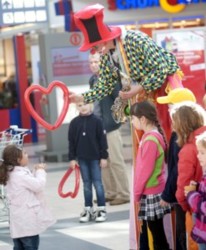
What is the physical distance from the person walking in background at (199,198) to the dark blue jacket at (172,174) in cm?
38

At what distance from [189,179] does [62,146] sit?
33.0ft

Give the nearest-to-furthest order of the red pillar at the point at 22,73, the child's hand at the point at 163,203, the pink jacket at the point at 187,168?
the pink jacket at the point at 187,168
the child's hand at the point at 163,203
the red pillar at the point at 22,73

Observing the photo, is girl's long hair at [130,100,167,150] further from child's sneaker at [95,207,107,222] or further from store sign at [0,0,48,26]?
store sign at [0,0,48,26]

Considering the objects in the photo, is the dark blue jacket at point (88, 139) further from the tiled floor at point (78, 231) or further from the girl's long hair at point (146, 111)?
the girl's long hair at point (146, 111)

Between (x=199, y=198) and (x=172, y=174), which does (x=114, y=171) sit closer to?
(x=172, y=174)

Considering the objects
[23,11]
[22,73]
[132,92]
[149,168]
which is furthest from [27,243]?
[22,73]

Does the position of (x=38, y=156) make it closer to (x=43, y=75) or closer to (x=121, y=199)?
(x=43, y=75)

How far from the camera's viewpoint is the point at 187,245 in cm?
633

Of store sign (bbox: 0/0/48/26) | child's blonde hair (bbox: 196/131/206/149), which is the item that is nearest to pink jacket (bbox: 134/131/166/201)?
child's blonde hair (bbox: 196/131/206/149)

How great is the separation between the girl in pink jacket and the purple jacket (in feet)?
4.86

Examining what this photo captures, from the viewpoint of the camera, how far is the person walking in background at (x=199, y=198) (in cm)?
557

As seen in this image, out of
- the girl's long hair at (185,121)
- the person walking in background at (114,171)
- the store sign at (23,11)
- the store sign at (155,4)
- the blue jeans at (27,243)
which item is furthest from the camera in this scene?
the store sign at (155,4)

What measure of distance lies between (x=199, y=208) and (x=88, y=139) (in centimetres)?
369

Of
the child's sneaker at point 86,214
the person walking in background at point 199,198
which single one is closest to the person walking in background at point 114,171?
the child's sneaker at point 86,214
